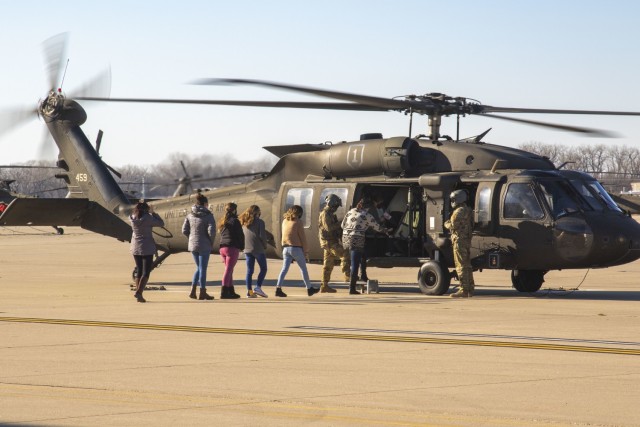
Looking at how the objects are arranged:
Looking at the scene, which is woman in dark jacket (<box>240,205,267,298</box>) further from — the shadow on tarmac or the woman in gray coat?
the shadow on tarmac

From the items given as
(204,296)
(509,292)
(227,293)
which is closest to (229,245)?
(227,293)

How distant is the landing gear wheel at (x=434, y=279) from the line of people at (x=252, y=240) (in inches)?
43.3

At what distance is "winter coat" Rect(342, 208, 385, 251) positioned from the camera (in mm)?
19984

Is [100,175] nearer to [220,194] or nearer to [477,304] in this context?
[220,194]

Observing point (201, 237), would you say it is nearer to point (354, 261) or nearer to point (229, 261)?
point (229, 261)

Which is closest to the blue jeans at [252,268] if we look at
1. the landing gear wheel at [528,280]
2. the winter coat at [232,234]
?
the winter coat at [232,234]

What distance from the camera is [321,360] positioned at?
1059 centimetres

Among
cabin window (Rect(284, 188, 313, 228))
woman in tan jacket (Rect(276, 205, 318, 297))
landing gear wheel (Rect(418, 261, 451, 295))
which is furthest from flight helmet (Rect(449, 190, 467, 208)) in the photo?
cabin window (Rect(284, 188, 313, 228))

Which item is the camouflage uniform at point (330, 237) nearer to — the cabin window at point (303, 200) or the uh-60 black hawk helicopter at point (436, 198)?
the uh-60 black hawk helicopter at point (436, 198)

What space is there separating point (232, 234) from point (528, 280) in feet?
19.2

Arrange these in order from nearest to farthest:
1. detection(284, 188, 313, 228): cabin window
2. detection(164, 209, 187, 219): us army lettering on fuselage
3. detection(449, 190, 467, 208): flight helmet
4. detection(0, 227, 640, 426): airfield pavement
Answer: detection(0, 227, 640, 426): airfield pavement
detection(449, 190, 467, 208): flight helmet
detection(284, 188, 313, 228): cabin window
detection(164, 209, 187, 219): us army lettering on fuselage

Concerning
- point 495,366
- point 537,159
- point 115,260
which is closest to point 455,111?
point 537,159

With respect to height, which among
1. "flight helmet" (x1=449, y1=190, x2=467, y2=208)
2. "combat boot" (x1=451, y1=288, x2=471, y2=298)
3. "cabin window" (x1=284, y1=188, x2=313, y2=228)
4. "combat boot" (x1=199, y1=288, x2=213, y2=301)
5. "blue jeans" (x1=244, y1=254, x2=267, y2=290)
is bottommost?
"combat boot" (x1=199, y1=288, x2=213, y2=301)

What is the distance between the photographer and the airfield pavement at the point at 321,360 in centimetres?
777
